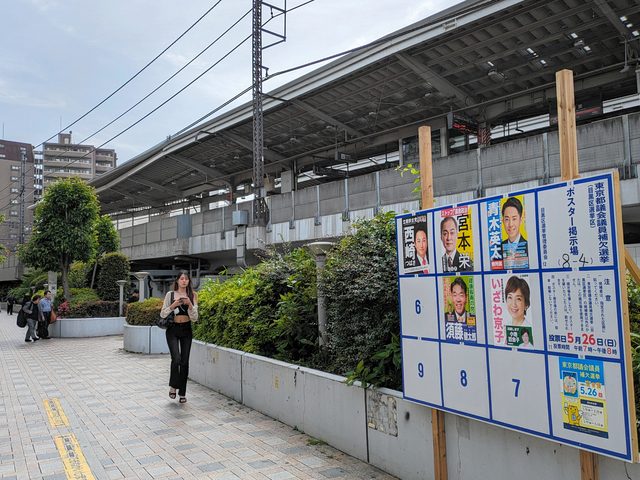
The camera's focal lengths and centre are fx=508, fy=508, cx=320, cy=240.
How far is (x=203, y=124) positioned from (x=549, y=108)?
16.2 m

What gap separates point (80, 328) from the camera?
1861 centimetres

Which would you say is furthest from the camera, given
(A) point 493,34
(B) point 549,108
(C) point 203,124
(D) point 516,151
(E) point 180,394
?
(C) point 203,124

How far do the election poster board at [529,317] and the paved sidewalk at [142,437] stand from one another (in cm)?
144

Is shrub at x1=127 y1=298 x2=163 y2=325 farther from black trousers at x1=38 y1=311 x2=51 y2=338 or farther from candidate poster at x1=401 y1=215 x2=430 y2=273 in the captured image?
candidate poster at x1=401 y1=215 x2=430 y2=273

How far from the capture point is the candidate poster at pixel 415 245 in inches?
176

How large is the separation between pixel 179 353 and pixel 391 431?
4000 mm

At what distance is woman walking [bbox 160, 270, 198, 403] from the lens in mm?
7539

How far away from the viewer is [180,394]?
760 cm

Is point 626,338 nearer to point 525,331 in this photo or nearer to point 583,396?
point 583,396

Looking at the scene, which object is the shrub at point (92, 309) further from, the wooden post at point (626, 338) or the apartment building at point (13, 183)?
the apartment building at point (13, 183)

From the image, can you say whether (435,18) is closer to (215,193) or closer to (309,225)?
(309,225)

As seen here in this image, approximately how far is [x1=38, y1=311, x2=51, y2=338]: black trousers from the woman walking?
12.6 meters

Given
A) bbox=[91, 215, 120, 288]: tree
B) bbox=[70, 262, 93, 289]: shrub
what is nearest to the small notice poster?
bbox=[70, 262, 93, 289]: shrub

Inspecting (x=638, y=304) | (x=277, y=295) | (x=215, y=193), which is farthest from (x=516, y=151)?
(x=215, y=193)
